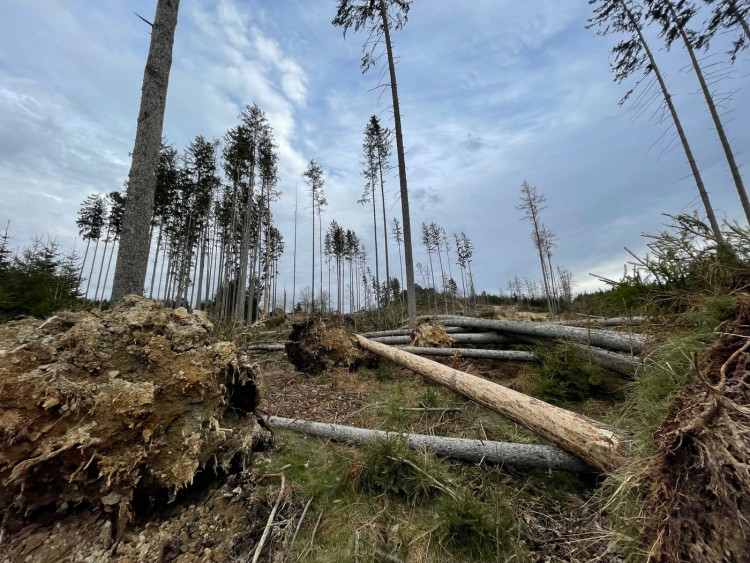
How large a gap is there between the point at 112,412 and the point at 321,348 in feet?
14.9

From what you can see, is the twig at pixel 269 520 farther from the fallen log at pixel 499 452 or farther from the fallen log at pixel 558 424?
the fallen log at pixel 558 424

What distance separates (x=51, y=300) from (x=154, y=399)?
833cm

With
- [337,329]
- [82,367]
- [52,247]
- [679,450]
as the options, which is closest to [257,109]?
[52,247]

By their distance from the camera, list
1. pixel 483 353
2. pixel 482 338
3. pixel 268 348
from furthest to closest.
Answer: pixel 268 348, pixel 482 338, pixel 483 353

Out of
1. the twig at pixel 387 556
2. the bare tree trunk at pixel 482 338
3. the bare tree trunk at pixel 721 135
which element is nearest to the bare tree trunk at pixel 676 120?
the bare tree trunk at pixel 721 135

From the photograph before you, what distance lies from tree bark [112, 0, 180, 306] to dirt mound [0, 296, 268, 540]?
6.37ft

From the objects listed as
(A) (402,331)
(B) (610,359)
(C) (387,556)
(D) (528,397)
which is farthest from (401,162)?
(C) (387,556)

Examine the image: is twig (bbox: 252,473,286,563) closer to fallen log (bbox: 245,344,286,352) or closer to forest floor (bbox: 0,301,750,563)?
forest floor (bbox: 0,301,750,563)

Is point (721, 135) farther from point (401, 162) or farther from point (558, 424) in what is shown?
point (558, 424)

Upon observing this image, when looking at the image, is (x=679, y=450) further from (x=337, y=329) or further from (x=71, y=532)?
(x=337, y=329)

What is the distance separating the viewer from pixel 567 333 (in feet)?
14.7

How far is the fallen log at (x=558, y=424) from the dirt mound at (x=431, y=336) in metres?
2.52

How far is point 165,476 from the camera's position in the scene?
2039mm

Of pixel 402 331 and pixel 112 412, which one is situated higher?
pixel 402 331
